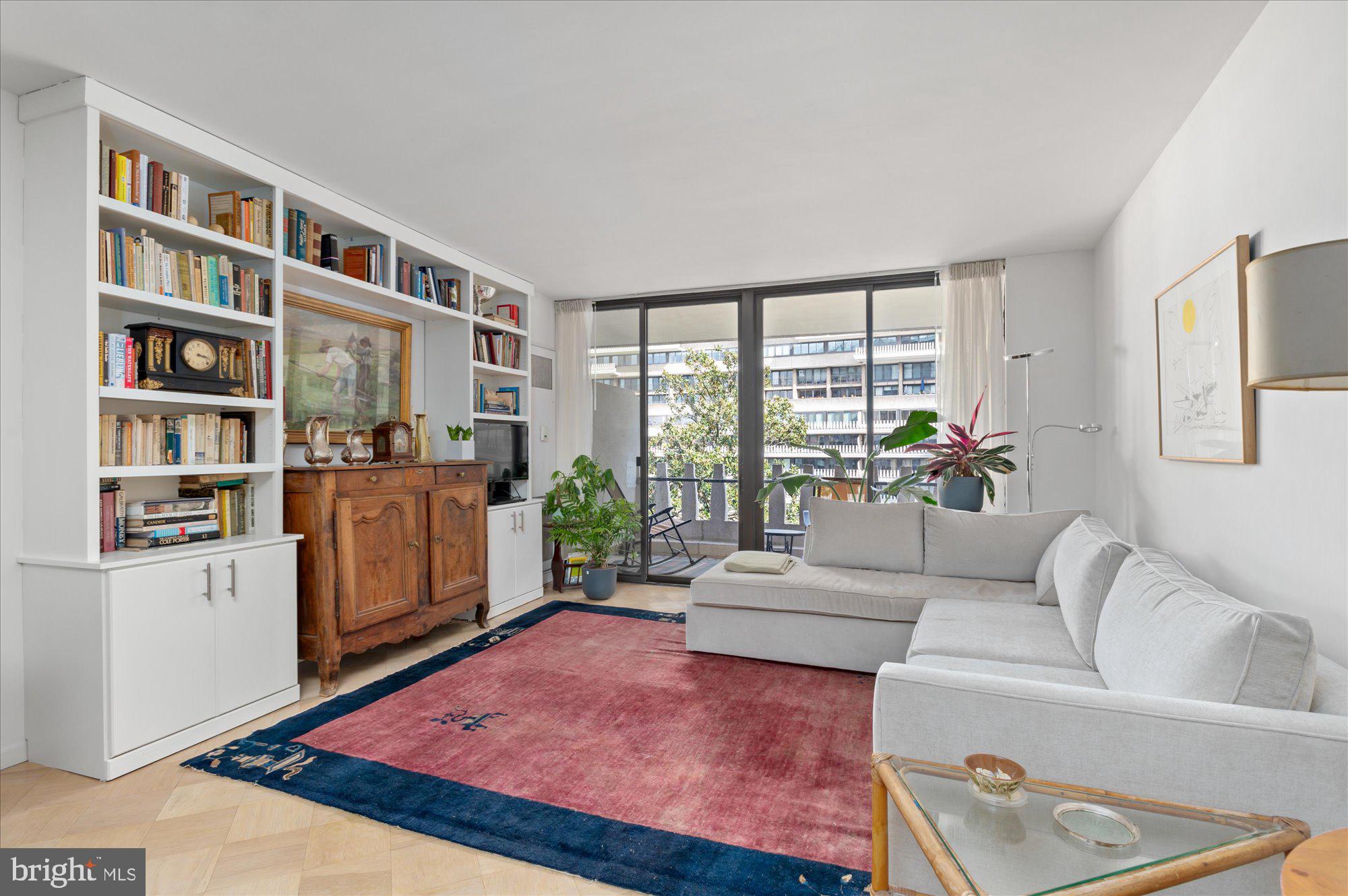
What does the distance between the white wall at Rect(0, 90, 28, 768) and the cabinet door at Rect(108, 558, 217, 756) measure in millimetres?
512

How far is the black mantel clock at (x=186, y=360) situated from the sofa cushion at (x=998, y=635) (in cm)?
313

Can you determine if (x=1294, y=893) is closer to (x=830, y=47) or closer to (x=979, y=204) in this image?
(x=830, y=47)

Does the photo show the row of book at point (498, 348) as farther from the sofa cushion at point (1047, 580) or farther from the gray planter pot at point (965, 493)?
Answer: the sofa cushion at point (1047, 580)

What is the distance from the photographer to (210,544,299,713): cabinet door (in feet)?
9.02

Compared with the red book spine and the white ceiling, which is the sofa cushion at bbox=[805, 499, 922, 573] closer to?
the white ceiling

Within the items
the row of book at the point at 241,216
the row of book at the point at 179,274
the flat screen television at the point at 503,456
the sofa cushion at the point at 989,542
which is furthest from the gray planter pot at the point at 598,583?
the row of book at the point at 241,216

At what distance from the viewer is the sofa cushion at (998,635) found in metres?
2.32

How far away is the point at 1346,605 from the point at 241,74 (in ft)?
12.4

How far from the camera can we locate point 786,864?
1837 millimetres

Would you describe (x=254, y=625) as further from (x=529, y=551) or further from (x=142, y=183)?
(x=529, y=551)

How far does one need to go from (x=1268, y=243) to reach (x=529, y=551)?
4411 mm

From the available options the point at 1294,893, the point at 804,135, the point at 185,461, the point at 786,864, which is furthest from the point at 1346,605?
the point at 185,461

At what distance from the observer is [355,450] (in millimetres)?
3637

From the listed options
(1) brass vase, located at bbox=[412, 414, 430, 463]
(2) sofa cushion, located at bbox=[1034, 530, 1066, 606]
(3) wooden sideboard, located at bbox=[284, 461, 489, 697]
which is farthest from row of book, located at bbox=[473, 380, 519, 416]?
(2) sofa cushion, located at bbox=[1034, 530, 1066, 606]
